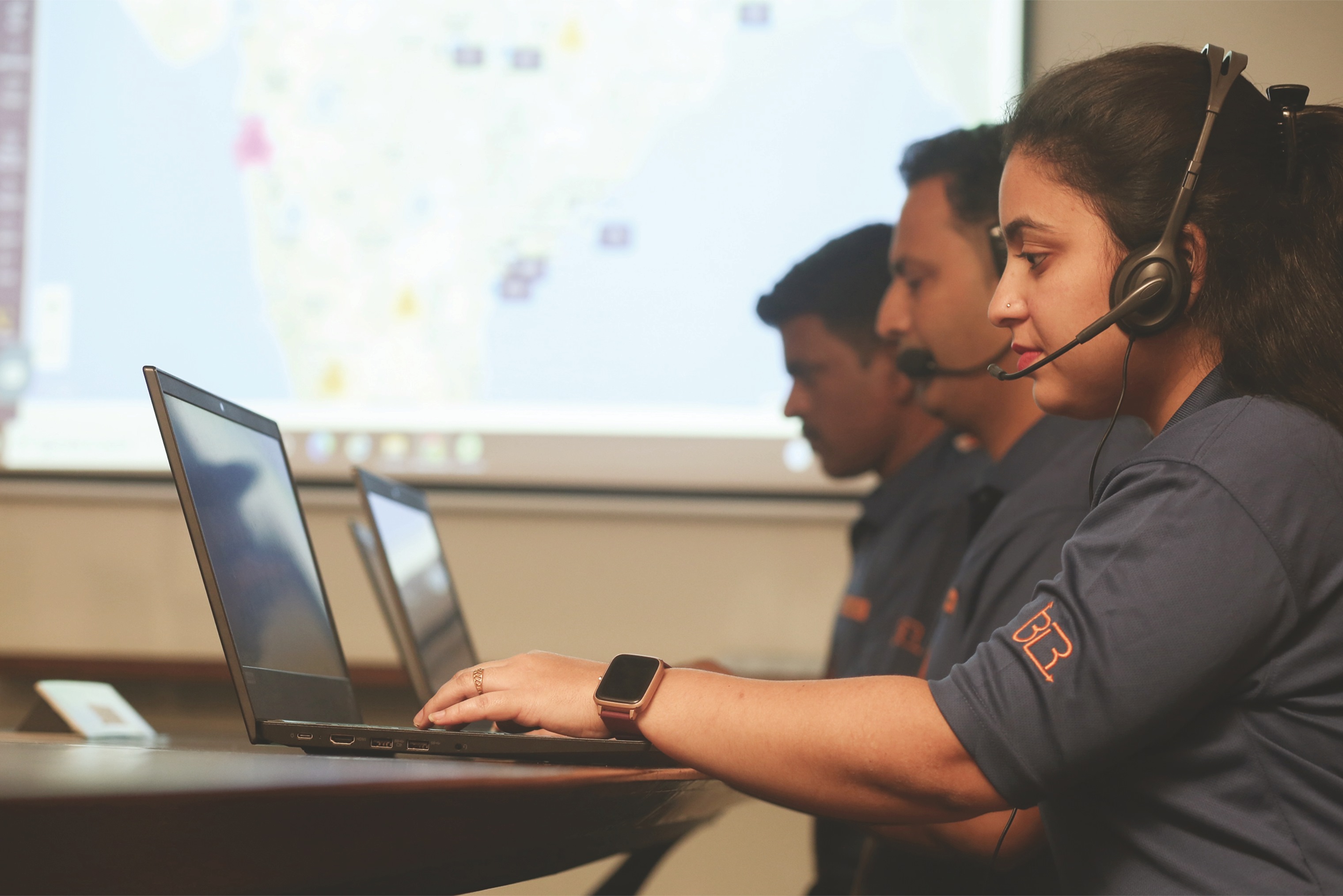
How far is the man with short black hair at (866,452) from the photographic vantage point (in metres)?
1.55

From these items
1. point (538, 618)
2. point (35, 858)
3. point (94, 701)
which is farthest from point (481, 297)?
point (35, 858)

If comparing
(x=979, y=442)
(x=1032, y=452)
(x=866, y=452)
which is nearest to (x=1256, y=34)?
(x=1032, y=452)

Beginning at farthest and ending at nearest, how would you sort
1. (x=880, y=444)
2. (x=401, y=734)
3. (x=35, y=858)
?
(x=880, y=444), (x=401, y=734), (x=35, y=858)

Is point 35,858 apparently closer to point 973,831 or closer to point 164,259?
point 973,831

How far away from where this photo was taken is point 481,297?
2348mm

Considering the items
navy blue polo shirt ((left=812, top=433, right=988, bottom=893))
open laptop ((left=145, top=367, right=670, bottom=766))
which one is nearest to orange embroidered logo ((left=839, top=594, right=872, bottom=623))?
navy blue polo shirt ((left=812, top=433, right=988, bottom=893))

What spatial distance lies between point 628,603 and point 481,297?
74 cm

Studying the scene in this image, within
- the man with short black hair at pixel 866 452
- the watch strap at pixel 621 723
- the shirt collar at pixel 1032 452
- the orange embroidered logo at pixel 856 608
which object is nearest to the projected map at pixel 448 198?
the man with short black hair at pixel 866 452

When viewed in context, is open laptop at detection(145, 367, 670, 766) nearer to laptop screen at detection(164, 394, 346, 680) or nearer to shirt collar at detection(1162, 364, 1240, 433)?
laptop screen at detection(164, 394, 346, 680)

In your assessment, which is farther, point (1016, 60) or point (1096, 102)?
point (1016, 60)

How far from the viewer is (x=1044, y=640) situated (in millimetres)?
667

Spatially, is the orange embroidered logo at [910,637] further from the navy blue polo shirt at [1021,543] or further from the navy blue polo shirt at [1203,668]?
the navy blue polo shirt at [1203,668]

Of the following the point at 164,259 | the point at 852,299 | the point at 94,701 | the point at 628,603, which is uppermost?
the point at 164,259

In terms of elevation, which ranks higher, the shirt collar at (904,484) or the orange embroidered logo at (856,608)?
the shirt collar at (904,484)
